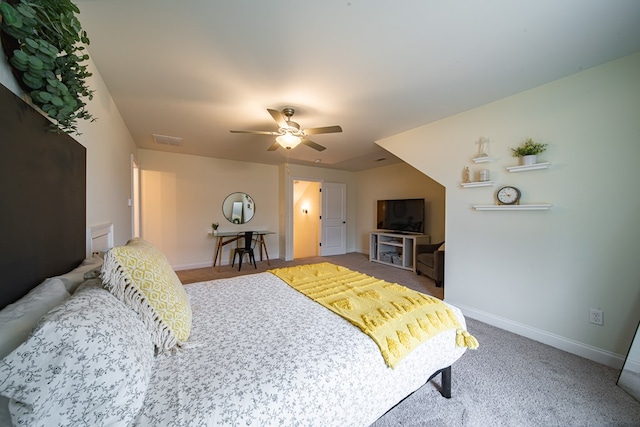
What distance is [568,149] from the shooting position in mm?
1972

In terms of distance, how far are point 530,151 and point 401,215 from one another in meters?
3.01

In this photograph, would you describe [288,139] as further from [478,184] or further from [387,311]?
[478,184]

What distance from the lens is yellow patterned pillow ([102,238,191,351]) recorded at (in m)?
0.92

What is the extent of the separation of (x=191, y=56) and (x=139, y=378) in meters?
1.94

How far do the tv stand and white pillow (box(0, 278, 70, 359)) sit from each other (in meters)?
4.50

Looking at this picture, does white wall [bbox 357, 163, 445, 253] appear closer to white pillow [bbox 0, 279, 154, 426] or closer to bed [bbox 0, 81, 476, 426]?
bed [bbox 0, 81, 476, 426]

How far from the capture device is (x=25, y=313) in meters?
0.69

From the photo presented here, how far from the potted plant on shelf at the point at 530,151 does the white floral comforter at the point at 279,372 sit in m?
1.84

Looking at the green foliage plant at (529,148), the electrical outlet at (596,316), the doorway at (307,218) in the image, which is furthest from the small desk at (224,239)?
the electrical outlet at (596,316)

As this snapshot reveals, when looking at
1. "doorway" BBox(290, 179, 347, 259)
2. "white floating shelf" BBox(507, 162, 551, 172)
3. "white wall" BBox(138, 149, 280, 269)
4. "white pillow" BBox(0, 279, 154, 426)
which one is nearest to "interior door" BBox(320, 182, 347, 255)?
"doorway" BBox(290, 179, 347, 259)

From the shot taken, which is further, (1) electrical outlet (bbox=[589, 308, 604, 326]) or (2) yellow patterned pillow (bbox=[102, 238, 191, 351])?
(1) electrical outlet (bbox=[589, 308, 604, 326])

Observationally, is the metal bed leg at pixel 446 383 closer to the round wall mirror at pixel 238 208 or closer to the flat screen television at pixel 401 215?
the flat screen television at pixel 401 215

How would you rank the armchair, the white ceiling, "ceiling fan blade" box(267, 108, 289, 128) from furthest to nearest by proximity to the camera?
the armchair
"ceiling fan blade" box(267, 108, 289, 128)
the white ceiling

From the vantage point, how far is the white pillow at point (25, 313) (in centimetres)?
58
